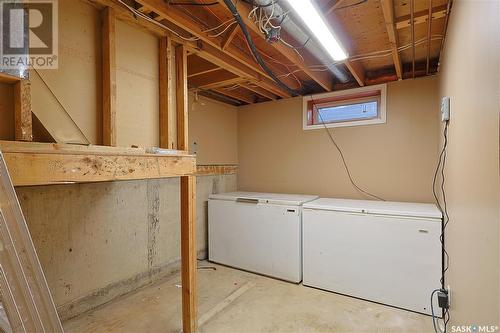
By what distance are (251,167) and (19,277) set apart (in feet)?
10.3

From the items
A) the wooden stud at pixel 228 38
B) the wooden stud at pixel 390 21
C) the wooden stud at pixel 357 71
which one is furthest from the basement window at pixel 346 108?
the wooden stud at pixel 228 38

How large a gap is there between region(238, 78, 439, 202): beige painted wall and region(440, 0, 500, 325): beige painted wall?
1323mm

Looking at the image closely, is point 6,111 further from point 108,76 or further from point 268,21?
point 268,21

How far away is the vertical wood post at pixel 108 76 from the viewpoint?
4.91 ft

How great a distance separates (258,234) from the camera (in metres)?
2.94

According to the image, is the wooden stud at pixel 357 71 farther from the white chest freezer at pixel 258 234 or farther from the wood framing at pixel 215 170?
the wood framing at pixel 215 170

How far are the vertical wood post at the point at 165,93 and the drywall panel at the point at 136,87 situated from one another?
3 cm

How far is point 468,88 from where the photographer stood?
45.8 inches

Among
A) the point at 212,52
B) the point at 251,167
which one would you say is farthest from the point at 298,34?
the point at 251,167

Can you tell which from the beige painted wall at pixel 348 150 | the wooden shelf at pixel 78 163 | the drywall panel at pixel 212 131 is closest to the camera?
the wooden shelf at pixel 78 163

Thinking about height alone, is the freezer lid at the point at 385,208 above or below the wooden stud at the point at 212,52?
below

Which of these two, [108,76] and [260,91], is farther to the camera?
[260,91]

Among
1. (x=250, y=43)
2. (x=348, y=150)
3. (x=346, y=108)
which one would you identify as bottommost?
(x=348, y=150)

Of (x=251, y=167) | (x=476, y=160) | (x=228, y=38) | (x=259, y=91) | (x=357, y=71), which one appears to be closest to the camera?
(x=476, y=160)
